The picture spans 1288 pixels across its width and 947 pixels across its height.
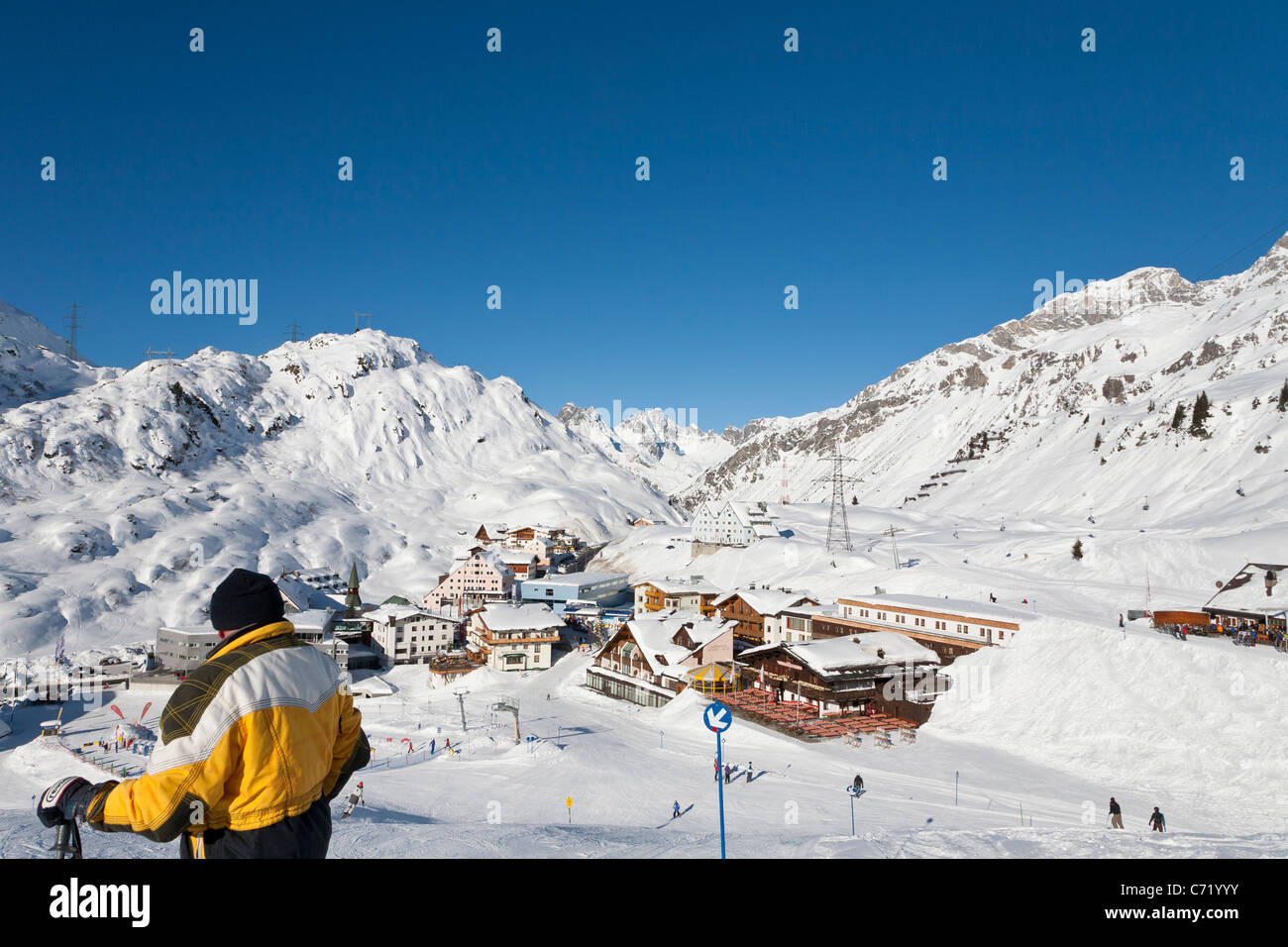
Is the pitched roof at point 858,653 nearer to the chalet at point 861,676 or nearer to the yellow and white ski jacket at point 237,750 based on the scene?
the chalet at point 861,676

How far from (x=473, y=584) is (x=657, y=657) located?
42131 mm

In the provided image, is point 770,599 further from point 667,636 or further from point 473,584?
point 473,584

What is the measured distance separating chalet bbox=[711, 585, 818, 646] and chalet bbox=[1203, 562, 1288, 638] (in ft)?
83.7

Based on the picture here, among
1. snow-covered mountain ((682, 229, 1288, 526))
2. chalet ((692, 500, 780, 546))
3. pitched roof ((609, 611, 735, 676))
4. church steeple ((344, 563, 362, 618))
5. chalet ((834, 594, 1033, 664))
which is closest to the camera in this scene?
chalet ((834, 594, 1033, 664))

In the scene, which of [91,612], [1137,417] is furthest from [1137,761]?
[1137,417]

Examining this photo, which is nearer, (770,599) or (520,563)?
(770,599)

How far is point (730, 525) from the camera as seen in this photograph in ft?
303

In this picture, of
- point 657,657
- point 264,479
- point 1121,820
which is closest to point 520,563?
point 657,657

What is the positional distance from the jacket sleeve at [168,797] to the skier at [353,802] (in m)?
18.1

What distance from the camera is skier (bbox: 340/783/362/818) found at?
19.4 m

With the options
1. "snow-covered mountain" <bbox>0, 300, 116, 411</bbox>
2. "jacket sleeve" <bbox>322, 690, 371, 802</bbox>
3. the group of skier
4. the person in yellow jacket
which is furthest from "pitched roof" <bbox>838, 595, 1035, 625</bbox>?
"snow-covered mountain" <bbox>0, 300, 116, 411</bbox>

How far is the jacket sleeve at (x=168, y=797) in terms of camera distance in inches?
121

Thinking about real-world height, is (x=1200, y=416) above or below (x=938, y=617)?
above

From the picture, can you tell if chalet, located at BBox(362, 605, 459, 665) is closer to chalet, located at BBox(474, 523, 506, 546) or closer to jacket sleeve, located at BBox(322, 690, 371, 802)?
chalet, located at BBox(474, 523, 506, 546)
